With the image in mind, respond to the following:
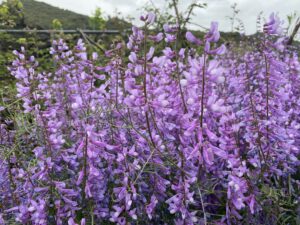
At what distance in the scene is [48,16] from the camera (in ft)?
29.3

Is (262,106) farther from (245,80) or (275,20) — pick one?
(275,20)

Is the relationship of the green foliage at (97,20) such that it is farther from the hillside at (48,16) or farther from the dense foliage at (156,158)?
the dense foliage at (156,158)

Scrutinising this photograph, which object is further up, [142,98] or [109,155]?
[142,98]

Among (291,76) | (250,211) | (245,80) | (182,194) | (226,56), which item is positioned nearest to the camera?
(182,194)

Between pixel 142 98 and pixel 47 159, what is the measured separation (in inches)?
18.5

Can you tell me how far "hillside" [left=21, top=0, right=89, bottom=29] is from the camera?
835 cm

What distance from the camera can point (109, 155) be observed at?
1.77 m

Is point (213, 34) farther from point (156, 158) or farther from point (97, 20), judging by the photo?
point (97, 20)

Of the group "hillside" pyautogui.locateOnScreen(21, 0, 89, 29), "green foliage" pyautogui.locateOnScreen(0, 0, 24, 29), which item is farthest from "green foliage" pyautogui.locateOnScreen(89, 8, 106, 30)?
"green foliage" pyautogui.locateOnScreen(0, 0, 24, 29)

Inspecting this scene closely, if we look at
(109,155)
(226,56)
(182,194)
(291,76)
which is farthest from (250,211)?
(226,56)

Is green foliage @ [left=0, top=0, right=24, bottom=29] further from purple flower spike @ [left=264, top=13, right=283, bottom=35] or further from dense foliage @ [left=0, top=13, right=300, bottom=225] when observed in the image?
purple flower spike @ [left=264, top=13, right=283, bottom=35]

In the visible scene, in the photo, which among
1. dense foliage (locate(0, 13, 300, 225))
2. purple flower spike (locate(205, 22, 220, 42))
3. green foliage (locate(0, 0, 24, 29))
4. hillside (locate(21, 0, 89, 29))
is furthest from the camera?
hillside (locate(21, 0, 89, 29))

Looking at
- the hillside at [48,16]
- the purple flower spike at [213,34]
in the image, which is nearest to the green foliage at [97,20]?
the hillside at [48,16]

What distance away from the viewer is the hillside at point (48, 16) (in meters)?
8.35
